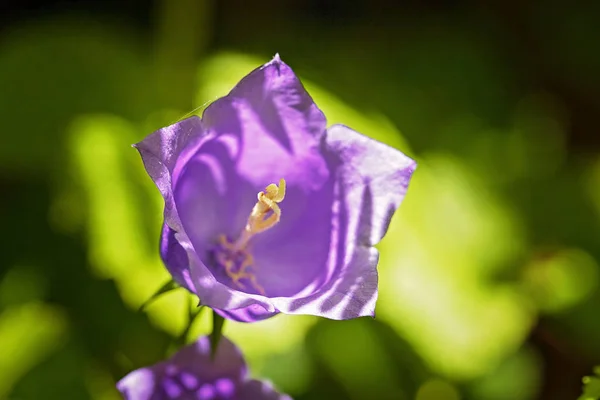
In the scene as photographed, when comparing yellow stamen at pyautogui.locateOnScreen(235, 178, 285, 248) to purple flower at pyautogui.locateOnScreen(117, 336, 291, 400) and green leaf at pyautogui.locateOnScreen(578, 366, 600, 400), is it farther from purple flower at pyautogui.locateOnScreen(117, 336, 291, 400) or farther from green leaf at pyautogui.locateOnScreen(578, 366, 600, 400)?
green leaf at pyautogui.locateOnScreen(578, 366, 600, 400)

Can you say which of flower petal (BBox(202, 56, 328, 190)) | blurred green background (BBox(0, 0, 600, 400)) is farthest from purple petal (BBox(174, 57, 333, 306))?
blurred green background (BBox(0, 0, 600, 400))

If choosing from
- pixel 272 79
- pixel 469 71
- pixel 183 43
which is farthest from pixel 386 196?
pixel 469 71

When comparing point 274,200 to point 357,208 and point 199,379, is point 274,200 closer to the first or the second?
point 357,208

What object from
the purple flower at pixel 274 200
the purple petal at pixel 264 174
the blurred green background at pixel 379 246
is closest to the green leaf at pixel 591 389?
the purple flower at pixel 274 200

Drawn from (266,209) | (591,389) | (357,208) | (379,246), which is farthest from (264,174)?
(379,246)

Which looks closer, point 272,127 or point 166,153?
point 166,153

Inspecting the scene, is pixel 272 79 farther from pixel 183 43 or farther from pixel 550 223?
pixel 550 223
